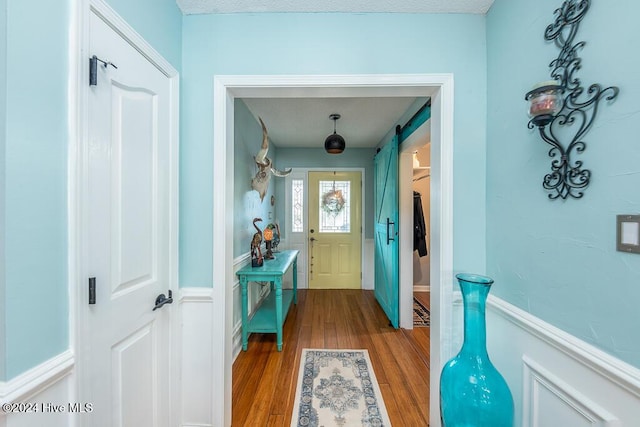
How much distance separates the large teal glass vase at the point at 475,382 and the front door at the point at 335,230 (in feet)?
11.2

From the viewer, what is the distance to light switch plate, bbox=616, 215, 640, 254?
72 centimetres

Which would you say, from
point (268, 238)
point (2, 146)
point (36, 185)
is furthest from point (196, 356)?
point (268, 238)

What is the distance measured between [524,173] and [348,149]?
11.4 ft

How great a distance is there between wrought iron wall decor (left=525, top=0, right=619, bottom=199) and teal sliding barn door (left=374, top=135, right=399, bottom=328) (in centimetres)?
196

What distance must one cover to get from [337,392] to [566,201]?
6.01 ft

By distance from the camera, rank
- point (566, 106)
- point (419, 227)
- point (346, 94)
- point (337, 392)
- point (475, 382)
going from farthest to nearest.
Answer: point (419, 227)
point (337, 392)
point (346, 94)
point (475, 382)
point (566, 106)

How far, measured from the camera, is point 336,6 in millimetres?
1406

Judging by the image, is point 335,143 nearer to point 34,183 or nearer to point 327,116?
point 327,116

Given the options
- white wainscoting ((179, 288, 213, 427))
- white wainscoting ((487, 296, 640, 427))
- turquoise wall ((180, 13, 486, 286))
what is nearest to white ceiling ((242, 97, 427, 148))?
turquoise wall ((180, 13, 486, 286))

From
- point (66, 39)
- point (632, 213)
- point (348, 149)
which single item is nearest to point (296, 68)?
point (66, 39)

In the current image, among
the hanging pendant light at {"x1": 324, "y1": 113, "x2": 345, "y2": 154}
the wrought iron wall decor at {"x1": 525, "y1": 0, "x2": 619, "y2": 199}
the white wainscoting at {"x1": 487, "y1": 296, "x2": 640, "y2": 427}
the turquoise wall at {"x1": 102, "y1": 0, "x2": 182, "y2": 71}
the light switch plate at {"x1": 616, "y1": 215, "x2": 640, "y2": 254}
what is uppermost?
the turquoise wall at {"x1": 102, "y1": 0, "x2": 182, "y2": 71}

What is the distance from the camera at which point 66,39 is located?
2.71ft

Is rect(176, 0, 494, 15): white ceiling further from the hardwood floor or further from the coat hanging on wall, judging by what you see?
the coat hanging on wall

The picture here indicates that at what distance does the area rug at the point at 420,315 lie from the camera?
10.1ft
